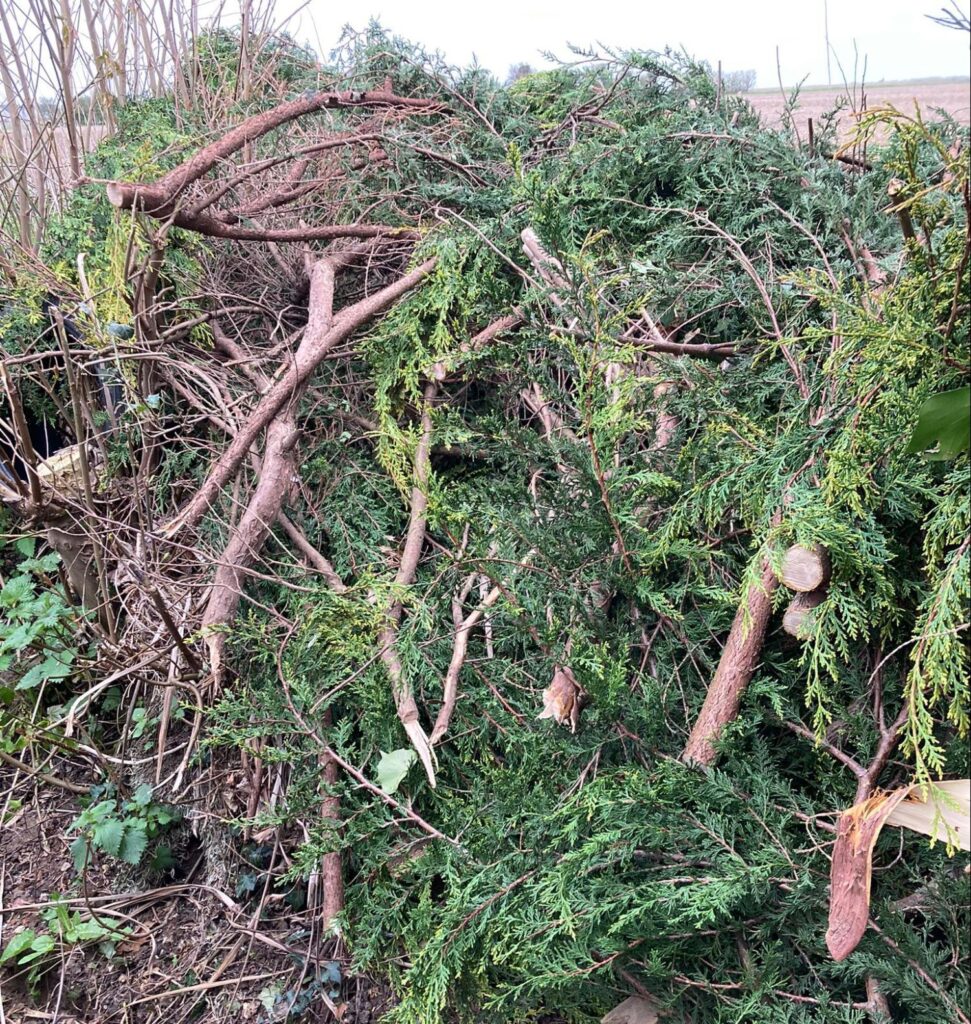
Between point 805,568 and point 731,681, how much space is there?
0.27 m

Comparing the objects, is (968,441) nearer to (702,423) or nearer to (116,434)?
(702,423)

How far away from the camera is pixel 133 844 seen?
1.79 m

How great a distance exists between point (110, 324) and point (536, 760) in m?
1.59

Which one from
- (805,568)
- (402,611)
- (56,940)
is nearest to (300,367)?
(402,611)

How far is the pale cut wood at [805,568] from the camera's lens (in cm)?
113

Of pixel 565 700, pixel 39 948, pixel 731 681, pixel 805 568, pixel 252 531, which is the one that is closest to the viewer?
pixel 805 568

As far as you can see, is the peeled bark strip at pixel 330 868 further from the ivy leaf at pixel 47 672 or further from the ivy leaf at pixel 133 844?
the ivy leaf at pixel 47 672

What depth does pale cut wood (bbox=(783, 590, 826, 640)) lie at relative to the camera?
1148 millimetres

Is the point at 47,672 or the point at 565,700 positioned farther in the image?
the point at 47,672

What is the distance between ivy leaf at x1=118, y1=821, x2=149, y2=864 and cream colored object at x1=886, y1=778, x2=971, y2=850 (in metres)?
1.67

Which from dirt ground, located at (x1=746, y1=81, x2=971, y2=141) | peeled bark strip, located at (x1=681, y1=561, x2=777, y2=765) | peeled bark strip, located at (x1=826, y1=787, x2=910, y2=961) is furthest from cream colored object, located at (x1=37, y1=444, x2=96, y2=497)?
dirt ground, located at (x1=746, y1=81, x2=971, y2=141)

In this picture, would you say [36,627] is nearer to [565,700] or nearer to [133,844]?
[133,844]

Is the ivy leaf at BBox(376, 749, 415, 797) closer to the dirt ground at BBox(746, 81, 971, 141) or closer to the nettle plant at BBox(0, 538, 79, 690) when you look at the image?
the nettle plant at BBox(0, 538, 79, 690)

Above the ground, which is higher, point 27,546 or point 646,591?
point 646,591
